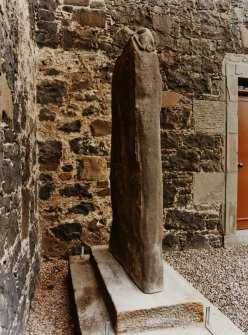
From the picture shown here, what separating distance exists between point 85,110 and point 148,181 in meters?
1.80

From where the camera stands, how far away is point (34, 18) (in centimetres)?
315

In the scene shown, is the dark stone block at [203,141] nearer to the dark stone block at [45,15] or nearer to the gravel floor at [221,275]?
the gravel floor at [221,275]

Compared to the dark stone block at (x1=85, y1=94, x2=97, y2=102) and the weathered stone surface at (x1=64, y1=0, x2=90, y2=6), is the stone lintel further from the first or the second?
the weathered stone surface at (x1=64, y1=0, x2=90, y2=6)

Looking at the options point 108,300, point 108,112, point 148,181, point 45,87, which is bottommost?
point 108,300

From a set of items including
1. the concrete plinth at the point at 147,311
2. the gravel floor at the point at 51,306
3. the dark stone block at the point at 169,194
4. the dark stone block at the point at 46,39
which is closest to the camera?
the concrete plinth at the point at 147,311

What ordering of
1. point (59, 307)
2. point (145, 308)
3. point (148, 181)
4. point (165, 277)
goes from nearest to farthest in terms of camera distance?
point (145, 308) → point (148, 181) → point (165, 277) → point (59, 307)

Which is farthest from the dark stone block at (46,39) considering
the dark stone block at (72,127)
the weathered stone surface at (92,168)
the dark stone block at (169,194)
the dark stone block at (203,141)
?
the dark stone block at (169,194)

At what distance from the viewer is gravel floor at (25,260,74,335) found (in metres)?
1.97

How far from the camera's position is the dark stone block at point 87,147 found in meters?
3.30

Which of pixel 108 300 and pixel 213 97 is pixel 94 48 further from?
pixel 108 300

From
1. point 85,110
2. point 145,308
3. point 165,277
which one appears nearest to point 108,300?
point 145,308

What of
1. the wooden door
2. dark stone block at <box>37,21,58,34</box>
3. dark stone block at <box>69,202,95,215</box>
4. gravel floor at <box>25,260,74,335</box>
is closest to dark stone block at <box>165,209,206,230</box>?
the wooden door

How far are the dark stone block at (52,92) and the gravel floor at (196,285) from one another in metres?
1.74

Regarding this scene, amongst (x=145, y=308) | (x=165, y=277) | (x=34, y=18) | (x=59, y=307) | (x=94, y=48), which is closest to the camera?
(x=145, y=308)
